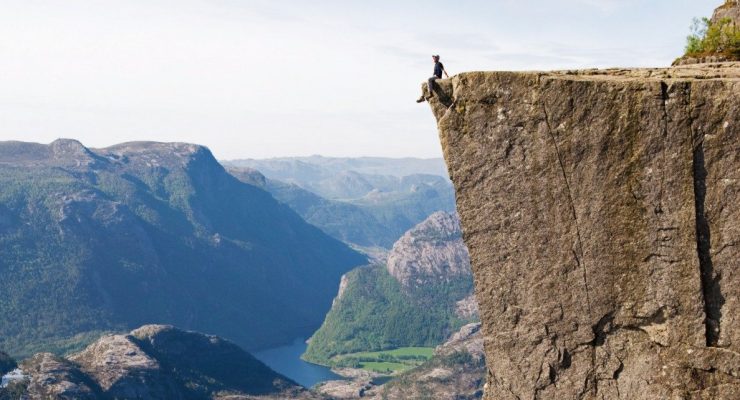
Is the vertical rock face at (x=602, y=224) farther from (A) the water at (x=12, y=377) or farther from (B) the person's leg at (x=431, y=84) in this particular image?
(A) the water at (x=12, y=377)

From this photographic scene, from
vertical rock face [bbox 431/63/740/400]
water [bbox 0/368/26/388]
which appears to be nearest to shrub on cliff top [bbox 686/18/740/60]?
vertical rock face [bbox 431/63/740/400]

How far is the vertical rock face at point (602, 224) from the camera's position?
63.7ft

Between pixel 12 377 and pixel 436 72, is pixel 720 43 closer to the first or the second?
pixel 436 72

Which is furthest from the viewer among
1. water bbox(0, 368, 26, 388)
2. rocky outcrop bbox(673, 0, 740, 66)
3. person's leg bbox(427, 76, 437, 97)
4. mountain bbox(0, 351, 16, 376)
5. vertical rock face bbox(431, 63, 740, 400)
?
mountain bbox(0, 351, 16, 376)

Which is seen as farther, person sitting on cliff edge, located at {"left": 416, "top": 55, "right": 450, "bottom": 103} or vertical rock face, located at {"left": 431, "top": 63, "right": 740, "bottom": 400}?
person sitting on cliff edge, located at {"left": 416, "top": 55, "right": 450, "bottom": 103}

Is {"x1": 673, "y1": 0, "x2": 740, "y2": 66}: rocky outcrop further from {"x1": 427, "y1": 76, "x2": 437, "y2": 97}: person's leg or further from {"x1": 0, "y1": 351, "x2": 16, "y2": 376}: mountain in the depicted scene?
{"x1": 0, "y1": 351, "x2": 16, "y2": 376}: mountain

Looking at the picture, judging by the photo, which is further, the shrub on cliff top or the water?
the water

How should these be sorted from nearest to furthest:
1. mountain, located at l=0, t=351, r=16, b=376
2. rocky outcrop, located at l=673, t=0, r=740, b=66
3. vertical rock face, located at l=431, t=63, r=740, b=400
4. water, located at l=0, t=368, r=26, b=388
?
vertical rock face, located at l=431, t=63, r=740, b=400 → rocky outcrop, located at l=673, t=0, r=740, b=66 → water, located at l=0, t=368, r=26, b=388 → mountain, located at l=0, t=351, r=16, b=376

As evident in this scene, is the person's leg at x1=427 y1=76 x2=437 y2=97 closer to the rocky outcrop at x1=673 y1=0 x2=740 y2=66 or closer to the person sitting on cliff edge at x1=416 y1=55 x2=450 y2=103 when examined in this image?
the person sitting on cliff edge at x1=416 y1=55 x2=450 y2=103

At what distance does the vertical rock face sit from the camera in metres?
19.4

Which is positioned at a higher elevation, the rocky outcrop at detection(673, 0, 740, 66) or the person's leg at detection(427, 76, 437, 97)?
the rocky outcrop at detection(673, 0, 740, 66)

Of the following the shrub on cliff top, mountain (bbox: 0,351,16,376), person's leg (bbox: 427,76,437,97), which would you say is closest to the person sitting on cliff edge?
person's leg (bbox: 427,76,437,97)

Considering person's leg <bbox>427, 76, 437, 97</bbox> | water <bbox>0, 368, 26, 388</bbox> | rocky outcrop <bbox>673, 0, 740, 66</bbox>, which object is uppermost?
rocky outcrop <bbox>673, 0, 740, 66</bbox>

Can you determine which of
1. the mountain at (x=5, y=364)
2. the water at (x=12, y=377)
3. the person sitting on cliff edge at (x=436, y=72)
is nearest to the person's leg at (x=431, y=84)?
the person sitting on cliff edge at (x=436, y=72)
